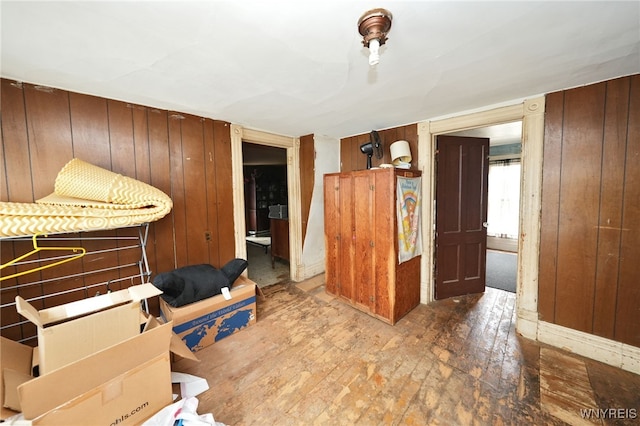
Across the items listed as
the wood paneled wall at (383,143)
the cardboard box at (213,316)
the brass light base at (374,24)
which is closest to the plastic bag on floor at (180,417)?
the cardboard box at (213,316)

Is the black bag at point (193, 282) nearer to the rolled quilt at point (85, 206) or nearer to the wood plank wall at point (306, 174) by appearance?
the rolled quilt at point (85, 206)

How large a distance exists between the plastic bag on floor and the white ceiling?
76.3 inches

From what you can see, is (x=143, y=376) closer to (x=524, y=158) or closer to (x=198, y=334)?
(x=198, y=334)

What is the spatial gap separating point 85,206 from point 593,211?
3797mm

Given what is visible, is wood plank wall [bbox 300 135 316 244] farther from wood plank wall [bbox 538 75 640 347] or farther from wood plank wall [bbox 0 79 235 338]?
wood plank wall [bbox 538 75 640 347]

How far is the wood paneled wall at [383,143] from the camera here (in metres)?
2.81

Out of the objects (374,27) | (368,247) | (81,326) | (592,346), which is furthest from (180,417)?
(592,346)

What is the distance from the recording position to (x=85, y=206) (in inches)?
61.4

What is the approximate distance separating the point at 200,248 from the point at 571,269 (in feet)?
11.4

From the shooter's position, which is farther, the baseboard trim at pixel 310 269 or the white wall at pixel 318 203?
the baseboard trim at pixel 310 269

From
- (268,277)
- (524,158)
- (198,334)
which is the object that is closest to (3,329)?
(198,334)

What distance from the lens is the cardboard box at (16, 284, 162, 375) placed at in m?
1.25

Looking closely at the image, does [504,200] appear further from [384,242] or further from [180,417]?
→ [180,417]

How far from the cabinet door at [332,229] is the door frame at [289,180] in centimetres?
62
